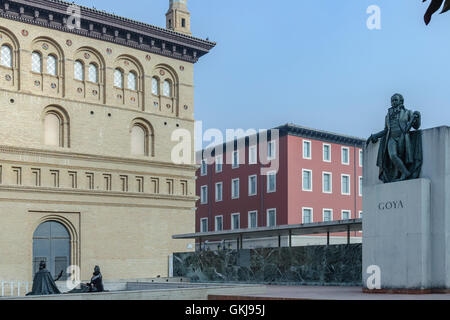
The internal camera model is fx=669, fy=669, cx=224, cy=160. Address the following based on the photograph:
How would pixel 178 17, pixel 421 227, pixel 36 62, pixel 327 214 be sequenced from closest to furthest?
1. pixel 421 227
2. pixel 36 62
3. pixel 178 17
4. pixel 327 214

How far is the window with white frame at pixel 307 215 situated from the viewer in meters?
59.8

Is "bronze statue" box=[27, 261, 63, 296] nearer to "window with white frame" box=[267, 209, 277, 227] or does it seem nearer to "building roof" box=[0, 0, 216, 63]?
"building roof" box=[0, 0, 216, 63]

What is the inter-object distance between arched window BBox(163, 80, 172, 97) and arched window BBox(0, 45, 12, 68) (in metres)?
10.9

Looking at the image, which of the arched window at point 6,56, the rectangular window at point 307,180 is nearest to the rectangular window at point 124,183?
the arched window at point 6,56

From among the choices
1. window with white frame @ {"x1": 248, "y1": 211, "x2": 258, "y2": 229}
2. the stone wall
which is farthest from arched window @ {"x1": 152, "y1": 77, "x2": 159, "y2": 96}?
window with white frame @ {"x1": 248, "y1": 211, "x2": 258, "y2": 229}

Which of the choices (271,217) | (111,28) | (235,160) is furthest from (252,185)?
(111,28)

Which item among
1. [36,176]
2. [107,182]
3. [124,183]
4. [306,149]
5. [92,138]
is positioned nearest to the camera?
[36,176]

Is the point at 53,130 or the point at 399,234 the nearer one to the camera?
the point at 399,234

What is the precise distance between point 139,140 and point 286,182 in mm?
18689

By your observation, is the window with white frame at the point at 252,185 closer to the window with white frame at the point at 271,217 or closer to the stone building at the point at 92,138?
the window with white frame at the point at 271,217

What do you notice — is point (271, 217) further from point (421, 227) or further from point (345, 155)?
point (421, 227)

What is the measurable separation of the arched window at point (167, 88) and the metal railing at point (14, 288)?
16068 mm

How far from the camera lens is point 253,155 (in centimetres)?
6353
